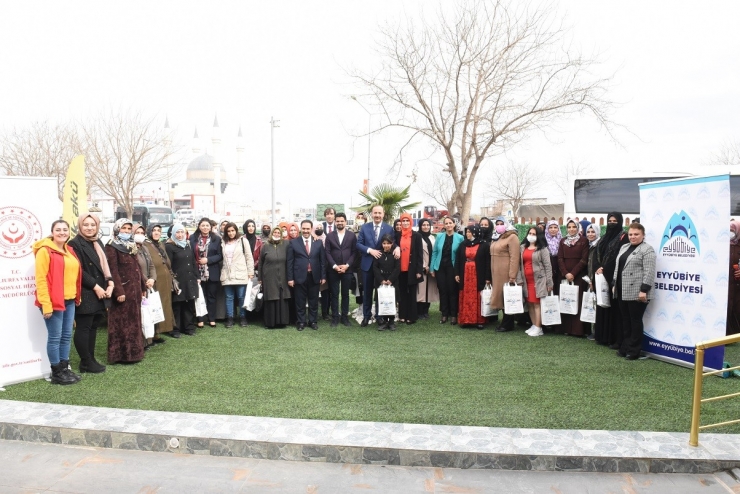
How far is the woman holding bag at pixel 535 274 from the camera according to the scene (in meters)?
7.99

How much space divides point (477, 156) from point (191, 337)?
1387cm

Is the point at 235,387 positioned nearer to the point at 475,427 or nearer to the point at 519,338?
the point at 475,427

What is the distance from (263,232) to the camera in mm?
11648

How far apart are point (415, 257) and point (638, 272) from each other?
3.43 m

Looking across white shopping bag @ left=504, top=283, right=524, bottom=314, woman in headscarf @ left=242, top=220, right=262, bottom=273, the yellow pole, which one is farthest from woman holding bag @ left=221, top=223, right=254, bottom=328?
the yellow pole

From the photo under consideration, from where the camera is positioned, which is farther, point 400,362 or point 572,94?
point 572,94

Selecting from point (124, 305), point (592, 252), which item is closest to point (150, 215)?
point (124, 305)

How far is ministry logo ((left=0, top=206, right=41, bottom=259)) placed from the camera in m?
5.67

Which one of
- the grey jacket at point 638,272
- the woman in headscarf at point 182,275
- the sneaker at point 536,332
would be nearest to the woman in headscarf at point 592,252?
the sneaker at point 536,332

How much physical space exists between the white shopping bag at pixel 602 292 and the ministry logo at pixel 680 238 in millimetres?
827

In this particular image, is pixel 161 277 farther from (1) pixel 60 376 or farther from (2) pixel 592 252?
(2) pixel 592 252

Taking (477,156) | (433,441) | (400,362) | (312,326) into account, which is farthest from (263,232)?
(477,156)

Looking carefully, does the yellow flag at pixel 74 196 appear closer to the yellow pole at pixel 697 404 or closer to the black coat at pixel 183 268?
the black coat at pixel 183 268

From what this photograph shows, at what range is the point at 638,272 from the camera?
659 centimetres
